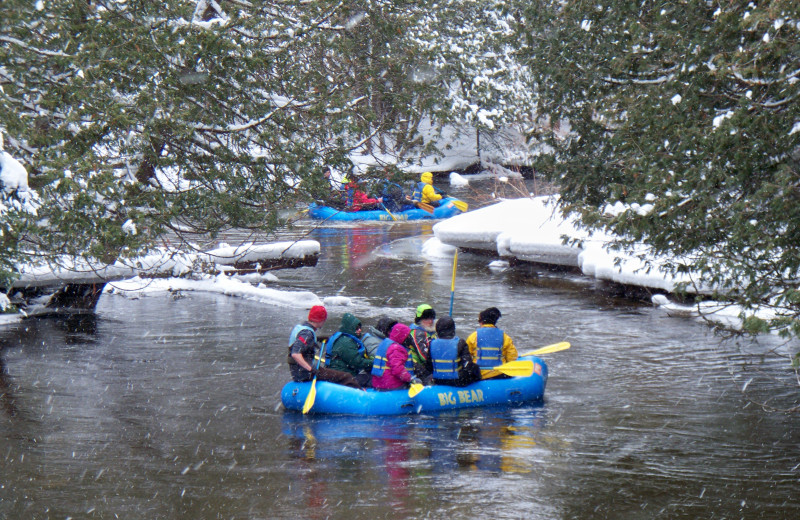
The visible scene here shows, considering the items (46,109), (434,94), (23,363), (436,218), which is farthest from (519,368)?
(436,218)

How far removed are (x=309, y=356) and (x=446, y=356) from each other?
152 cm

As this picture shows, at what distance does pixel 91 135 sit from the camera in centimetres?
732

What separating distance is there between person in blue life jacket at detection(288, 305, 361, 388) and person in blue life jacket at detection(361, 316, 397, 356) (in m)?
0.50

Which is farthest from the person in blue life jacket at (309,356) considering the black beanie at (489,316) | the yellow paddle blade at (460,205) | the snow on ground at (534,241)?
the yellow paddle blade at (460,205)

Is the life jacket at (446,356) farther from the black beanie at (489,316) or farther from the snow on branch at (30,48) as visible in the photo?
the snow on branch at (30,48)

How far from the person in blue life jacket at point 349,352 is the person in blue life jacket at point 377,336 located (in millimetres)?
184

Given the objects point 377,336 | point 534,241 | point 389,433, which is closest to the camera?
point 389,433

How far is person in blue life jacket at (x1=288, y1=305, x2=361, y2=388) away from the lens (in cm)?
966

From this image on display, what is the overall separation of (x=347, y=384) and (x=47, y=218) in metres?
3.93

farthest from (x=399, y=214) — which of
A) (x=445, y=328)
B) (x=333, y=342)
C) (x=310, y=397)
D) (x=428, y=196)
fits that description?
(x=310, y=397)

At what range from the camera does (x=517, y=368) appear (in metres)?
10.0

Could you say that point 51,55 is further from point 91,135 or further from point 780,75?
point 780,75

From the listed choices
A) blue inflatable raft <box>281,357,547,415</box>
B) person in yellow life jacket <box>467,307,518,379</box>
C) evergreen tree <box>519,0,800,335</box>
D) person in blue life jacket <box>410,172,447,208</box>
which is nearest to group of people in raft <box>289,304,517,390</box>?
person in yellow life jacket <box>467,307,518,379</box>

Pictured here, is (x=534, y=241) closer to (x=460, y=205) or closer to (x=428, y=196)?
(x=460, y=205)
